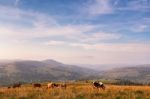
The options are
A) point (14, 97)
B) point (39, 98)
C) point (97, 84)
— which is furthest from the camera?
point (97, 84)

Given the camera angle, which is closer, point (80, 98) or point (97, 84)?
point (80, 98)

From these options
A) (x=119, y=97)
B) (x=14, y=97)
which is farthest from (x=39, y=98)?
(x=119, y=97)

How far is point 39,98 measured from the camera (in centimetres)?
1886

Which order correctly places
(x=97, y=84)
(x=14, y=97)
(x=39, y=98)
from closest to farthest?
(x=39, y=98) → (x=14, y=97) → (x=97, y=84)

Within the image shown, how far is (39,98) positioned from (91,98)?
387cm

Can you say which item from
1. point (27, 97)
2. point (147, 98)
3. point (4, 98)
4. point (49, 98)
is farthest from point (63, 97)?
point (147, 98)

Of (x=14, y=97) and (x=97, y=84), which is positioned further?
(x=97, y=84)

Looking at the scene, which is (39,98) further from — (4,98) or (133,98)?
(133,98)

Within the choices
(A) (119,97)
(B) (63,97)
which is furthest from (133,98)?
(B) (63,97)

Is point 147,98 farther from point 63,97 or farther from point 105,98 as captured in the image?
point 63,97

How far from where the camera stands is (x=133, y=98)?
63.7 feet

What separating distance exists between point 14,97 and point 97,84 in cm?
1758

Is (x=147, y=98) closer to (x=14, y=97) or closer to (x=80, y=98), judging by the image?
(x=80, y=98)

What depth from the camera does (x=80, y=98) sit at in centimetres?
1991
